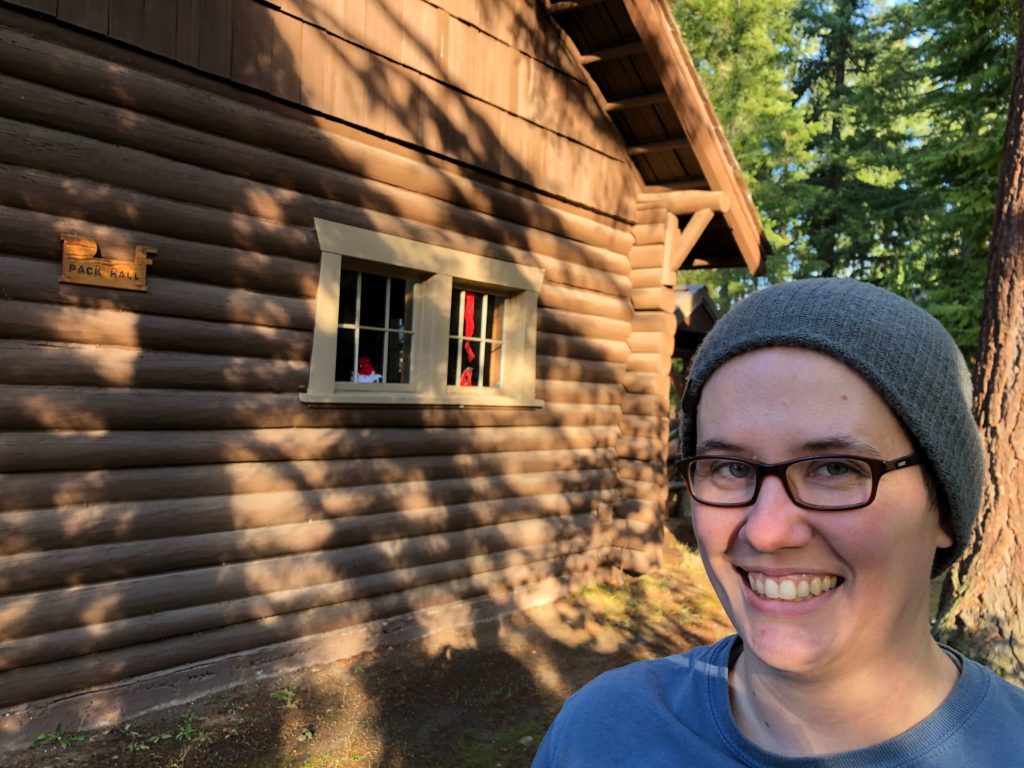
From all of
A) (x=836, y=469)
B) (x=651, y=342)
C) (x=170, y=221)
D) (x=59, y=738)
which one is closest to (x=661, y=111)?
(x=651, y=342)

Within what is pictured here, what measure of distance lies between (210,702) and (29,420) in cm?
210

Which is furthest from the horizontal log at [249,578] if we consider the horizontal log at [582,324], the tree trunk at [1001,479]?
the tree trunk at [1001,479]

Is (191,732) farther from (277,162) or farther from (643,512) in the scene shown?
(643,512)

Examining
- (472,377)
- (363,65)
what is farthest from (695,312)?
(363,65)

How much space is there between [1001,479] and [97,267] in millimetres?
5669

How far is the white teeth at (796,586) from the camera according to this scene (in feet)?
3.65

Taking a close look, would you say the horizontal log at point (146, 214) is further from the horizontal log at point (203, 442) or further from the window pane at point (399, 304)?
the horizontal log at point (203, 442)

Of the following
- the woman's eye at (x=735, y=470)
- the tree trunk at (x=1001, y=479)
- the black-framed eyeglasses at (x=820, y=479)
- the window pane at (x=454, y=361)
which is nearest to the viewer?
the black-framed eyeglasses at (x=820, y=479)

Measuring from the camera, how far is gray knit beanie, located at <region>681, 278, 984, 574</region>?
44.3 inches

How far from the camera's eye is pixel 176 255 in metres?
4.37

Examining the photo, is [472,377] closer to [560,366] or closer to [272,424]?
[560,366]

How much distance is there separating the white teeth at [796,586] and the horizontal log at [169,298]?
4.17 metres

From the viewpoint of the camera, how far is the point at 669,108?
6965 mm

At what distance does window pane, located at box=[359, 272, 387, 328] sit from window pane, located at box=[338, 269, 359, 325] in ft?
0.26
